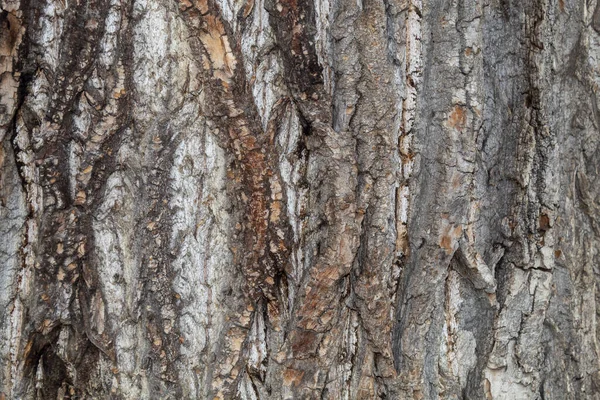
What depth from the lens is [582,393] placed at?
167cm

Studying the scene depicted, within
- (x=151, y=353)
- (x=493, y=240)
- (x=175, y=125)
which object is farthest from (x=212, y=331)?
(x=493, y=240)

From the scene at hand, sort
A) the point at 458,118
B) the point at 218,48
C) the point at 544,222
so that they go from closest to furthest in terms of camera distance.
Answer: the point at 218,48, the point at 458,118, the point at 544,222

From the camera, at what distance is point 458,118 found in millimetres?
1457

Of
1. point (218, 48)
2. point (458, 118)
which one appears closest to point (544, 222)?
point (458, 118)

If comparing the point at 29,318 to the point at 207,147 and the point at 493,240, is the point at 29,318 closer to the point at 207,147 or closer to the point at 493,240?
the point at 207,147

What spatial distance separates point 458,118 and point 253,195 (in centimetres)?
54

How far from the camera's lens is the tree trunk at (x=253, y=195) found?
1.34m

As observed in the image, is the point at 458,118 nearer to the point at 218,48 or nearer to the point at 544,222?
the point at 544,222

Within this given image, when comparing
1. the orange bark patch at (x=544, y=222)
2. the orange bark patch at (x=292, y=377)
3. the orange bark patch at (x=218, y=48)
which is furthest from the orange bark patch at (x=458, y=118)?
the orange bark patch at (x=292, y=377)

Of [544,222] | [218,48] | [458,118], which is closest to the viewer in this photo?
[218,48]

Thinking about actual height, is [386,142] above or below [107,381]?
above

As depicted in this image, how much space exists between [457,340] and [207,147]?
32.1 inches

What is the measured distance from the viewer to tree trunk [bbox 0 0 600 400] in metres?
1.34

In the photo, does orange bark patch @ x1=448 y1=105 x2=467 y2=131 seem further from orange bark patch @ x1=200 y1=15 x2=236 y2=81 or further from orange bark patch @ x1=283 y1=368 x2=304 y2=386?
orange bark patch @ x1=283 y1=368 x2=304 y2=386
